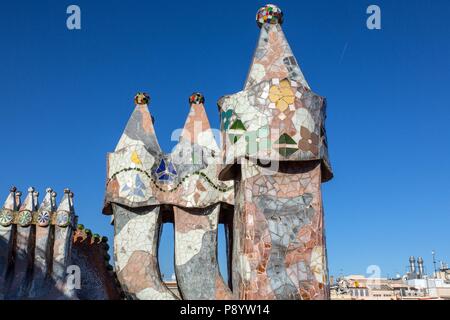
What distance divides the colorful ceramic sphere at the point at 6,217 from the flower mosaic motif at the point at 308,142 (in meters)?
5.28

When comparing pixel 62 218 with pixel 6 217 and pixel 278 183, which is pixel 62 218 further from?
pixel 278 183

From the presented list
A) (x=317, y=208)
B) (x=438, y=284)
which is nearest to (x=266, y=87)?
(x=317, y=208)

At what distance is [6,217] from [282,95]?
5410 millimetres

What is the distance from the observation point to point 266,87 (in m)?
9.81

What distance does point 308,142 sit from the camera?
9492 millimetres

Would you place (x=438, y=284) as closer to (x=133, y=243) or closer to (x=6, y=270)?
(x=133, y=243)

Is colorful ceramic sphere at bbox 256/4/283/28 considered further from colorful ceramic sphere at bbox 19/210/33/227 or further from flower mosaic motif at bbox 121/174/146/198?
colorful ceramic sphere at bbox 19/210/33/227

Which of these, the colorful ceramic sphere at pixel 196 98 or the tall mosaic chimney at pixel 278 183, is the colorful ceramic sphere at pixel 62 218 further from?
the colorful ceramic sphere at pixel 196 98

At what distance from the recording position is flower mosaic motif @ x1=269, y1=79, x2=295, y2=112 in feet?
31.7

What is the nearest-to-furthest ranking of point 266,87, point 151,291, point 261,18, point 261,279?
1. point 261,279
2. point 266,87
3. point 261,18
4. point 151,291

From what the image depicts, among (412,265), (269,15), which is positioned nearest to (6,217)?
(269,15)

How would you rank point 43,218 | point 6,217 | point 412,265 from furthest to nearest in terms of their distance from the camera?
point 412,265
point 43,218
point 6,217

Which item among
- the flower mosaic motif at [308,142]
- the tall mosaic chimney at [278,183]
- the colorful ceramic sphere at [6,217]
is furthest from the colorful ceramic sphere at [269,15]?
the colorful ceramic sphere at [6,217]
